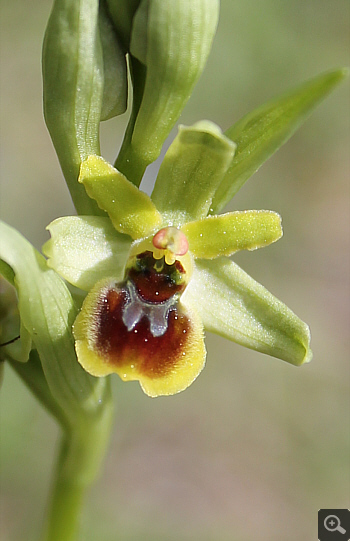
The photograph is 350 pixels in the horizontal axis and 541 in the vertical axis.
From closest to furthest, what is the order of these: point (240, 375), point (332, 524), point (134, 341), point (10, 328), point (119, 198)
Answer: point (134, 341) < point (119, 198) < point (10, 328) < point (332, 524) < point (240, 375)

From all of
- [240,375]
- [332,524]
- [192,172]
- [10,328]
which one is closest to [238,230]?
[192,172]

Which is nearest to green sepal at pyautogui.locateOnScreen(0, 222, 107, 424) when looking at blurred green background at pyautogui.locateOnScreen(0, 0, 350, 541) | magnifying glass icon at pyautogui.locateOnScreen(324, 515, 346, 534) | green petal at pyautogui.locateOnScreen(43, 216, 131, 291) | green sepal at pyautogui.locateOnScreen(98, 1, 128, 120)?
green petal at pyautogui.locateOnScreen(43, 216, 131, 291)

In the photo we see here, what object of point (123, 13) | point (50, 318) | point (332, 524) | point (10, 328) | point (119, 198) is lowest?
point (332, 524)

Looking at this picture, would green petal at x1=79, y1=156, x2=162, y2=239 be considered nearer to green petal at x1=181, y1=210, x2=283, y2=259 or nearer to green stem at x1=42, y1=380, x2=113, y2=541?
green petal at x1=181, y1=210, x2=283, y2=259

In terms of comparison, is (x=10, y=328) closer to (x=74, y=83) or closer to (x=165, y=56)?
(x=74, y=83)

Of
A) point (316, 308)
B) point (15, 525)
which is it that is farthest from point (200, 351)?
point (316, 308)
